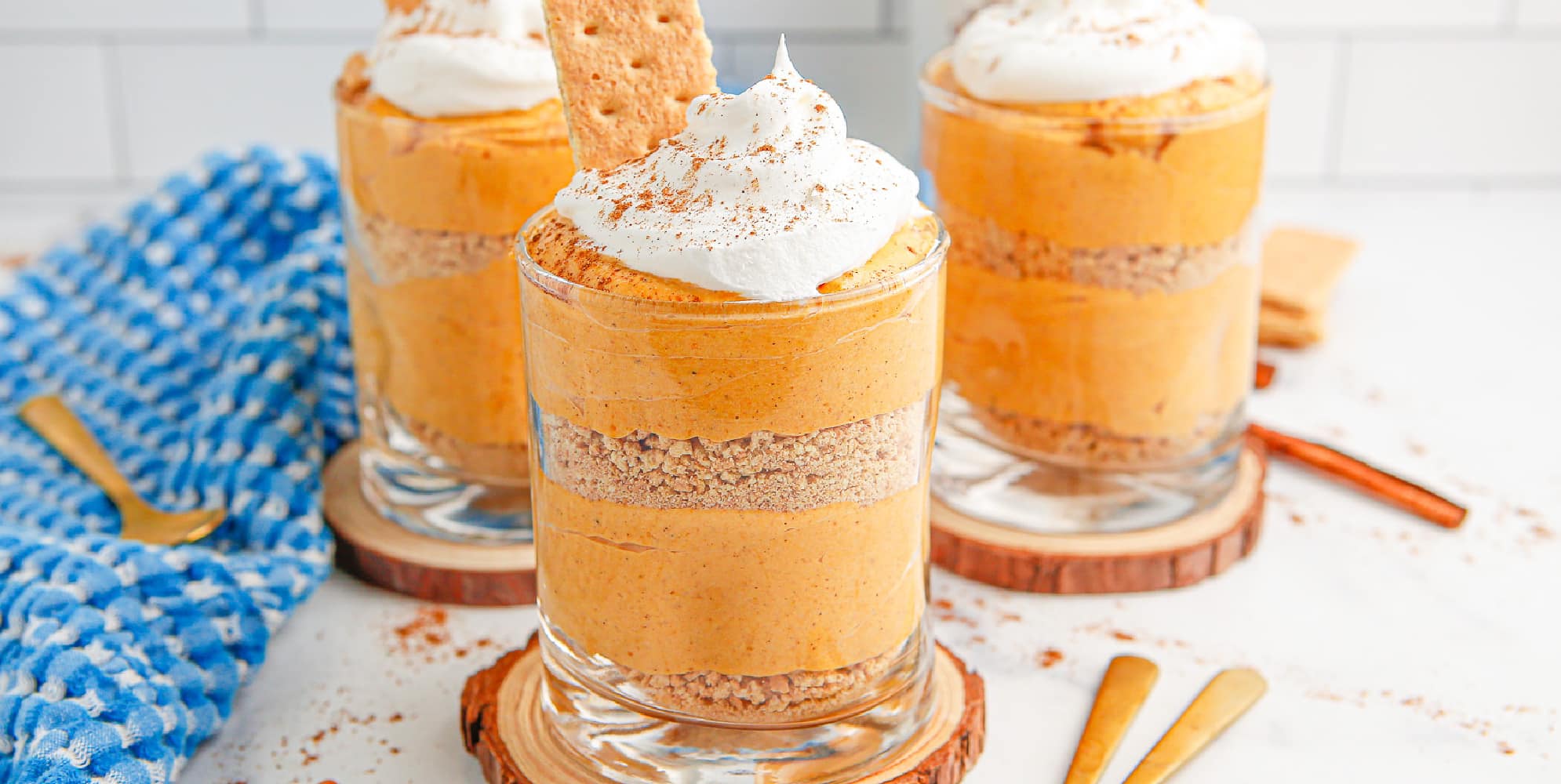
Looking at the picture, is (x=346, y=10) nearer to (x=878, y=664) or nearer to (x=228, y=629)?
(x=228, y=629)

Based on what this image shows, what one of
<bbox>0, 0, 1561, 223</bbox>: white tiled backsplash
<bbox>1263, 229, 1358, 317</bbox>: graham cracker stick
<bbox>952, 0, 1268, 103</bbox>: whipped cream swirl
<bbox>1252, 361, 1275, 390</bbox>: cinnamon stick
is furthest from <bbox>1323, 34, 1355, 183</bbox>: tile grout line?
<bbox>952, 0, 1268, 103</bbox>: whipped cream swirl

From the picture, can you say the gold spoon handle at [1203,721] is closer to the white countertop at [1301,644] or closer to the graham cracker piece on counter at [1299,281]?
the white countertop at [1301,644]

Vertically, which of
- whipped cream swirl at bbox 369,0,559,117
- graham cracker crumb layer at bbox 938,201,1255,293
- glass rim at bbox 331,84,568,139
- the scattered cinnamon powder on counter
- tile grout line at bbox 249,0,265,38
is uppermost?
whipped cream swirl at bbox 369,0,559,117

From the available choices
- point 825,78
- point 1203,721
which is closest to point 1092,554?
point 1203,721

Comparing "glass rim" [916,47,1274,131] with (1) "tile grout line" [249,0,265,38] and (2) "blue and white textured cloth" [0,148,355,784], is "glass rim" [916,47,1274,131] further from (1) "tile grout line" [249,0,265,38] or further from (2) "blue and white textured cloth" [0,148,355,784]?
(1) "tile grout line" [249,0,265,38]

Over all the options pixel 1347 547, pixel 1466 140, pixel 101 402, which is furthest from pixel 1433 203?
pixel 101 402
